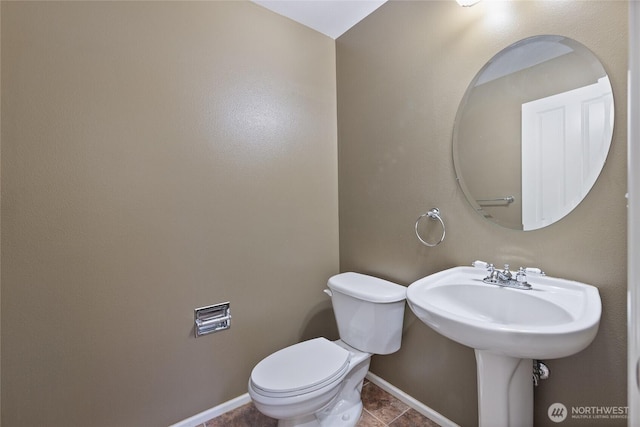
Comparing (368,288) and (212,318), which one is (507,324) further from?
(212,318)

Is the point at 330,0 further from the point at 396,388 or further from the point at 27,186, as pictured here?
the point at 396,388

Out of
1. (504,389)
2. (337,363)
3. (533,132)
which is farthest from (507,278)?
(337,363)

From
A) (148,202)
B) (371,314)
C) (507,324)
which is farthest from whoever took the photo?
(371,314)

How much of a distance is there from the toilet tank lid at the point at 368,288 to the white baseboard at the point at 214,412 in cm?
82

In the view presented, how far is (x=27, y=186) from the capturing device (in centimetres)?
107

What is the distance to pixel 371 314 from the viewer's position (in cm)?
141

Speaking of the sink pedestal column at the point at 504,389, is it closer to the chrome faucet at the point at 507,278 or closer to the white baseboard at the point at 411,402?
the chrome faucet at the point at 507,278

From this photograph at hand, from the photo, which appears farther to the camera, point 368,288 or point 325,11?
point 325,11

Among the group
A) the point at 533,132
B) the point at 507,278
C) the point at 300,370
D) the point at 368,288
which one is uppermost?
the point at 533,132

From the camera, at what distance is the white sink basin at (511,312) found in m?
0.72

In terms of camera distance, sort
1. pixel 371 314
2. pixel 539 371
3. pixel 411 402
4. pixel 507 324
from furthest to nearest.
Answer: pixel 411 402
pixel 371 314
pixel 539 371
pixel 507 324

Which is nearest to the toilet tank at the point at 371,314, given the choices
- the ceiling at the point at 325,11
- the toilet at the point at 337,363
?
the toilet at the point at 337,363

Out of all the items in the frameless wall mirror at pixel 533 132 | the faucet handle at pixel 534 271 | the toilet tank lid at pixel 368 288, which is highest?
the frameless wall mirror at pixel 533 132

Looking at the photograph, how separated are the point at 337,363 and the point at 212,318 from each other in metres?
0.70
